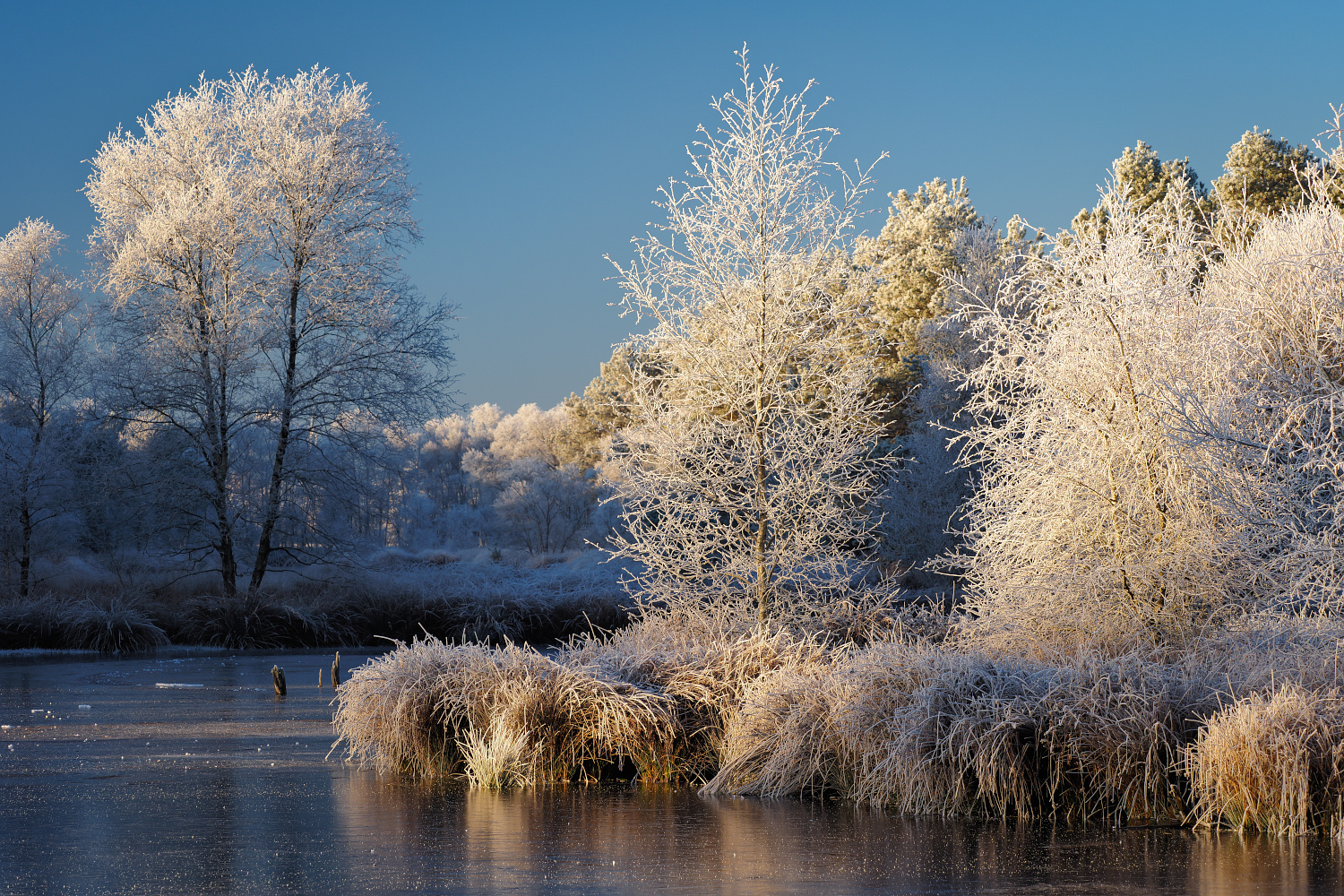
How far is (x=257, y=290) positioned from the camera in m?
31.1

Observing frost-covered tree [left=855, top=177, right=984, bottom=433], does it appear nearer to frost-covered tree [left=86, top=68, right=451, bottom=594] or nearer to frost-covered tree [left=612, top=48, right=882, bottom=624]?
frost-covered tree [left=86, top=68, right=451, bottom=594]

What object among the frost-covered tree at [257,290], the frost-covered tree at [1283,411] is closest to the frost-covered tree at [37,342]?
the frost-covered tree at [257,290]

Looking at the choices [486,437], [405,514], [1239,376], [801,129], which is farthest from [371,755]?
[486,437]

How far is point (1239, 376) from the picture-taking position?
41.6ft

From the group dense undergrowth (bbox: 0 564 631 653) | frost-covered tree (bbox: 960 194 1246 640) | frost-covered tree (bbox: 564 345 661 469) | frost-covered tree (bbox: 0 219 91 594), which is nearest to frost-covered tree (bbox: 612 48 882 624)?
frost-covered tree (bbox: 960 194 1246 640)

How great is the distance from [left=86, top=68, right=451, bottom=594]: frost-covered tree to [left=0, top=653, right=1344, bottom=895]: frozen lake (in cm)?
1957

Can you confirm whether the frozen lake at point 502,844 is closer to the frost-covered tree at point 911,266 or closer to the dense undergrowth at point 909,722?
the dense undergrowth at point 909,722

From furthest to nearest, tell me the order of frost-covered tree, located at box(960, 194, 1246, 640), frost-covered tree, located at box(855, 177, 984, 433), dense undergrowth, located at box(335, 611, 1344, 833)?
frost-covered tree, located at box(855, 177, 984, 433) → frost-covered tree, located at box(960, 194, 1246, 640) → dense undergrowth, located at box(335, 611, 1344, 833)

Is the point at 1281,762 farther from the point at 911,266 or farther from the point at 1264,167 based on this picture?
the point at 911,266

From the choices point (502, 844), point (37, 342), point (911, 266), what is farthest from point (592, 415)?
point (502, 844)

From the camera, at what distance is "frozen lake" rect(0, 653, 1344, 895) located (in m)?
7.06

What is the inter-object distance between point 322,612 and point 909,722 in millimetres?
23822

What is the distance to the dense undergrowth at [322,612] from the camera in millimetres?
27359

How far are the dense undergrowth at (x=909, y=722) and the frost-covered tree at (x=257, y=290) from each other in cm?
2054
